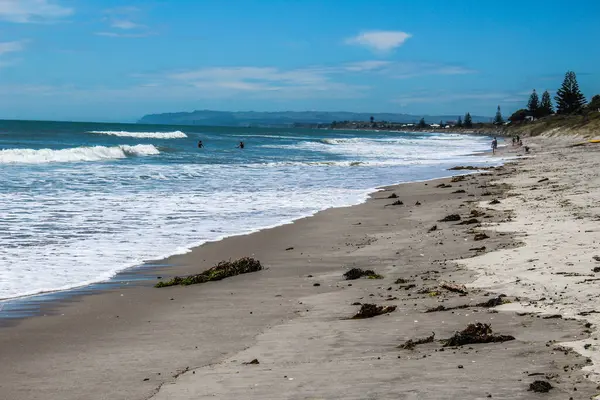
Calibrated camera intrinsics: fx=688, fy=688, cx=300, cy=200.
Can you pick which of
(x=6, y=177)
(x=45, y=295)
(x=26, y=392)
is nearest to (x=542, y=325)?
(x=26, y=392)

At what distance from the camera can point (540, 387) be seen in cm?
438

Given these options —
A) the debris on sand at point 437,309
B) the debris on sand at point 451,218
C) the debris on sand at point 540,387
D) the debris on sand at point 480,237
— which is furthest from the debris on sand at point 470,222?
the debris on sand at point 540,387

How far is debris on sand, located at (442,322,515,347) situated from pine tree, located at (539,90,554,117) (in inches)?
6344

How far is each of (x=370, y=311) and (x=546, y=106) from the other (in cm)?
17116

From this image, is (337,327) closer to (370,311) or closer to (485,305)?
(370,311)

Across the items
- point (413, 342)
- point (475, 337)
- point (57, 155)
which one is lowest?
point (413, 342)

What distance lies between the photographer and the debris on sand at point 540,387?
4355 millimetres

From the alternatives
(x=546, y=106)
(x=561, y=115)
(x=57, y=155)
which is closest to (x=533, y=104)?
(x=546, y=106)

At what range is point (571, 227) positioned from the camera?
1140cm

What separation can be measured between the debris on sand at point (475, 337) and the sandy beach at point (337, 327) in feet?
0.28

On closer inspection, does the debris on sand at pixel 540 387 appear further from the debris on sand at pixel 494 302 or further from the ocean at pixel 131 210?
the ocean at pixel 131 210

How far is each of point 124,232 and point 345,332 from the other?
8.05 meters

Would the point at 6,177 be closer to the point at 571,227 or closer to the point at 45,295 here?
the point at 45,295

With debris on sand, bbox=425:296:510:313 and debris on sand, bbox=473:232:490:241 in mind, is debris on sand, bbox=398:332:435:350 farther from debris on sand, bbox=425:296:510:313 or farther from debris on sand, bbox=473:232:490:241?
debris on sand, bbox=473:232:490:241
